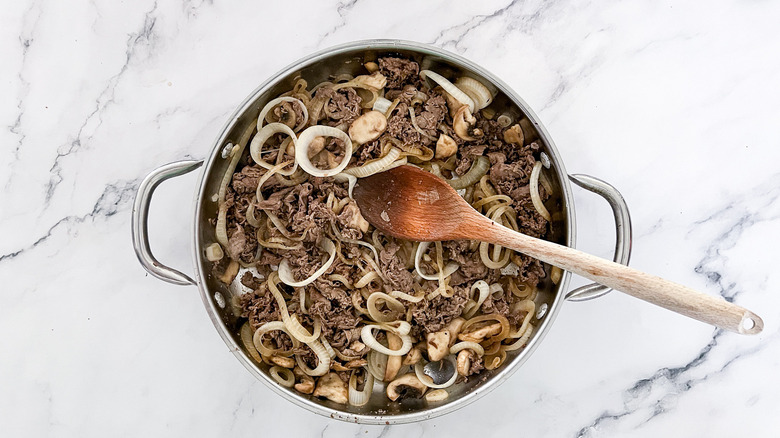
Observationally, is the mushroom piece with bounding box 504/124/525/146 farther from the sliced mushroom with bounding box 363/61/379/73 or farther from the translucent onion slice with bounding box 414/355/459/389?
the translucent onion slice with bounding box 414/355/459/389

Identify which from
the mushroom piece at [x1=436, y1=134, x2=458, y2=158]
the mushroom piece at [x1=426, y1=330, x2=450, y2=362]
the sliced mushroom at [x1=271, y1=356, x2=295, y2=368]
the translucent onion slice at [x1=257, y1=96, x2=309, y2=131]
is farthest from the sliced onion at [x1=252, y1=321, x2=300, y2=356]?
the mushroom piece at [x1=436, y1=134, x2=458, y2=158]

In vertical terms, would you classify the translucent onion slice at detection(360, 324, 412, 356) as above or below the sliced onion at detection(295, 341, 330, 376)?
above

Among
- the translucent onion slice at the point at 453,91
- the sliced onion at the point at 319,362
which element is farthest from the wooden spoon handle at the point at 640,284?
the sliced onion at the point at 319,362

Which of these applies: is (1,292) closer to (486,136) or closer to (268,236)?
(268,236)

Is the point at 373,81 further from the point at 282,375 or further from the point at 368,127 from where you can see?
the point at 282,375

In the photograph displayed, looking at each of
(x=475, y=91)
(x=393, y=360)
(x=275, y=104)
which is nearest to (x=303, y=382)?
(x=393, y=360)

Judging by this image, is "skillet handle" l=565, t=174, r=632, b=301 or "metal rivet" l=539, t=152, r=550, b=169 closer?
"skillet handle" l=565, t=174, r=632, b=301

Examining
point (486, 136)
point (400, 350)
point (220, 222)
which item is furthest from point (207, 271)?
point (486, 136)
